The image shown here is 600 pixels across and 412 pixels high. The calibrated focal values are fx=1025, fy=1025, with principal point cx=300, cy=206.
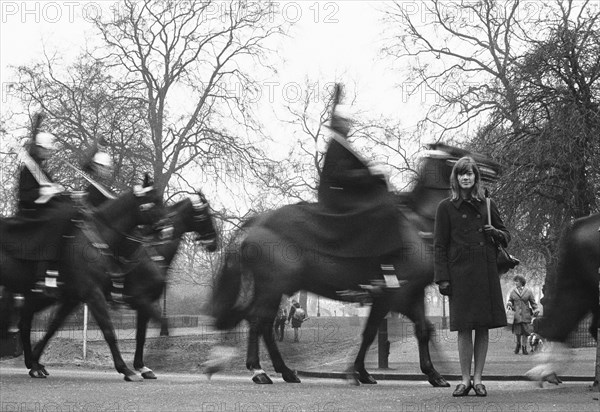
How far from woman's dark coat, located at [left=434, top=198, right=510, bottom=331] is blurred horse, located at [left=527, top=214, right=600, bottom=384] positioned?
142 cm

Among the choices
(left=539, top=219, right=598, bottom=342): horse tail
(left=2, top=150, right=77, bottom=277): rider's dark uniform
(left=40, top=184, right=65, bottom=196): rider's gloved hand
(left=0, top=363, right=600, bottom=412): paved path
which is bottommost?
(left=0, top=363, right=600, bottom=412): paved path

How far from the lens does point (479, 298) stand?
916 centimetres

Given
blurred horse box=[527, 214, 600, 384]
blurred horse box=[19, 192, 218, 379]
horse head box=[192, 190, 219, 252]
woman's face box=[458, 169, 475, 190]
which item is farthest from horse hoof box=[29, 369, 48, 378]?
woman's face box=[458, 169, 475, 190]

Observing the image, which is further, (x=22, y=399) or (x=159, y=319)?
(x=159, y=319)

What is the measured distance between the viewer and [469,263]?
9.24 metres

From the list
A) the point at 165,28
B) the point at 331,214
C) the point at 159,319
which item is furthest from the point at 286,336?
the point at 331,214

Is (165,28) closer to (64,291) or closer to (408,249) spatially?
(64,291)

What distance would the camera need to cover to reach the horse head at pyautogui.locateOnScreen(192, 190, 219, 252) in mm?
15812

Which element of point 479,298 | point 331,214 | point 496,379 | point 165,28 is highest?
point 165,28

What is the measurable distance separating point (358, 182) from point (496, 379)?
4.04m

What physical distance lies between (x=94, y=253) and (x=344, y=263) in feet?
12.1

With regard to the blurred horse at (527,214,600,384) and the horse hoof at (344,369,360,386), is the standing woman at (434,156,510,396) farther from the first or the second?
the horse hoof at (344,369,360,386)

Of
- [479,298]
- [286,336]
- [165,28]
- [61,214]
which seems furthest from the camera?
[286,336]

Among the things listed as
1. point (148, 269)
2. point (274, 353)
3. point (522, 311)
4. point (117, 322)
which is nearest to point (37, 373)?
point (148, 269)
